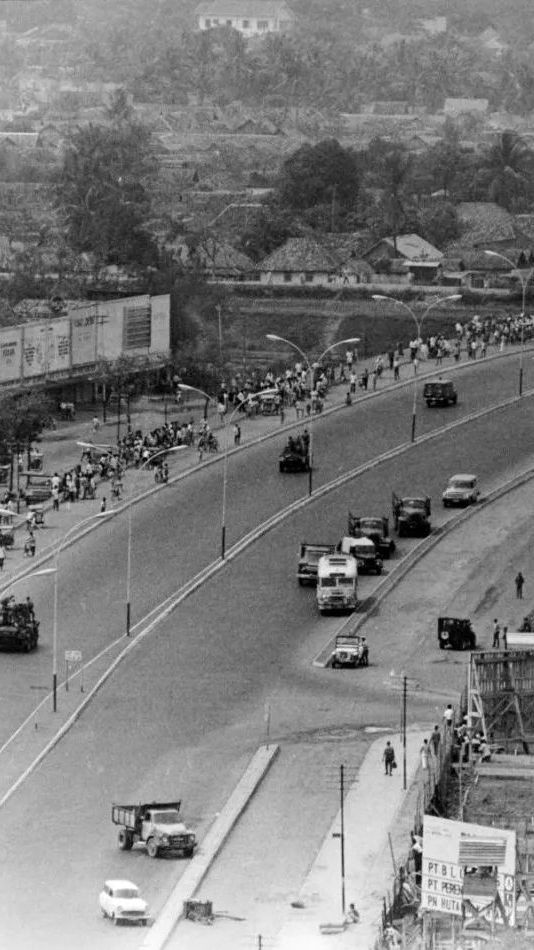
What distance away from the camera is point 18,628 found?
258 feet

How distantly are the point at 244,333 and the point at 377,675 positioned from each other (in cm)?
7460

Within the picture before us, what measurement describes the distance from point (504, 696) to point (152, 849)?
1415cm

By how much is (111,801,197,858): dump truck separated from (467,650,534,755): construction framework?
1025 centimetres

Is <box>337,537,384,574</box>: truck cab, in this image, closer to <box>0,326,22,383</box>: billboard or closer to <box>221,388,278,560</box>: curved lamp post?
<box>221,388,278,560</box>: curved lamp post

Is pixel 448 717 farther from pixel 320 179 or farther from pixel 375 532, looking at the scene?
pixel 320 179

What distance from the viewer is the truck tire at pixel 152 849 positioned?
6300 cm

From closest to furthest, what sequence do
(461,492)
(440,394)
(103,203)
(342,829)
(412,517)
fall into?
(342,829)
(412,517)
(461,492)
(440,394)
(103,203)

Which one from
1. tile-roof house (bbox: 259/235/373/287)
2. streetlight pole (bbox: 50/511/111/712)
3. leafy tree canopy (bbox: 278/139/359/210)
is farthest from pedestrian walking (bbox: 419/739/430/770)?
leafy tree canopy (bbox: 278/139/359/210)

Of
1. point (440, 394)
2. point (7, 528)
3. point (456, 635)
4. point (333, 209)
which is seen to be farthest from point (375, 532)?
point (333, 209)

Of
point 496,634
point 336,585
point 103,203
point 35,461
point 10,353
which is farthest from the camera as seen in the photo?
point 103,203

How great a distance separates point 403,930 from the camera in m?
57.2

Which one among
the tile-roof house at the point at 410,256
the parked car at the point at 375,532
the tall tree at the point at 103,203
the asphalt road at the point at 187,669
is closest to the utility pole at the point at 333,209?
the tile-roof house at the point at 410,256

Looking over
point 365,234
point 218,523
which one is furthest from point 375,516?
point 365,234

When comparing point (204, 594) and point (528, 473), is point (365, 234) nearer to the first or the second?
point (528, 473)
